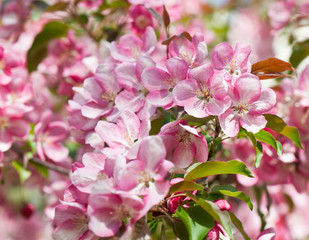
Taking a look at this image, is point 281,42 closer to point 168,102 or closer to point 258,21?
point 258,21

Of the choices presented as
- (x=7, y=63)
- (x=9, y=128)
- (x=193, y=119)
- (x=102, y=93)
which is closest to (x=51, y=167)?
(x=9, y=128)

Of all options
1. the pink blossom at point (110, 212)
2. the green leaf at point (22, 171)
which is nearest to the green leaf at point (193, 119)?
the pink blossom at point (110, 212)

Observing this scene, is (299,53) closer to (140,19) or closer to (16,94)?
(140,19)

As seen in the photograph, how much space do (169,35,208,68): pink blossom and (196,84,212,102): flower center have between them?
6 cm

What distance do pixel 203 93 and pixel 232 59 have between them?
11 centimetres

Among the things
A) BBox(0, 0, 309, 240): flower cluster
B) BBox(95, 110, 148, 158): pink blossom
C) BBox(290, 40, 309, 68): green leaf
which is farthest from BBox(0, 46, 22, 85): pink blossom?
BBox(290, 40, 309, 68): green leaf

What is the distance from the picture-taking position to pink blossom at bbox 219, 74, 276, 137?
893mm

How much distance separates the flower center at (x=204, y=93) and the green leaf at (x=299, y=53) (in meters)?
0.73

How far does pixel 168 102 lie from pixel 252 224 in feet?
3.11

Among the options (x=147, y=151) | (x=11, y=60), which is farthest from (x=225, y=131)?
(x=11, y=60)

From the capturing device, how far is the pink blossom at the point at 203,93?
0.89m

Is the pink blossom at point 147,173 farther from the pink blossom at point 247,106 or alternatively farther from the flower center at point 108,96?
the flower center at point 108,96

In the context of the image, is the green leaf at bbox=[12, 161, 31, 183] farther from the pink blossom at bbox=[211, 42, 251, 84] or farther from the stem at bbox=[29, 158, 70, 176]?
the pink blossom at bbox=[211, 42, 251, 84]

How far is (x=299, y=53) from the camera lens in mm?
1524
